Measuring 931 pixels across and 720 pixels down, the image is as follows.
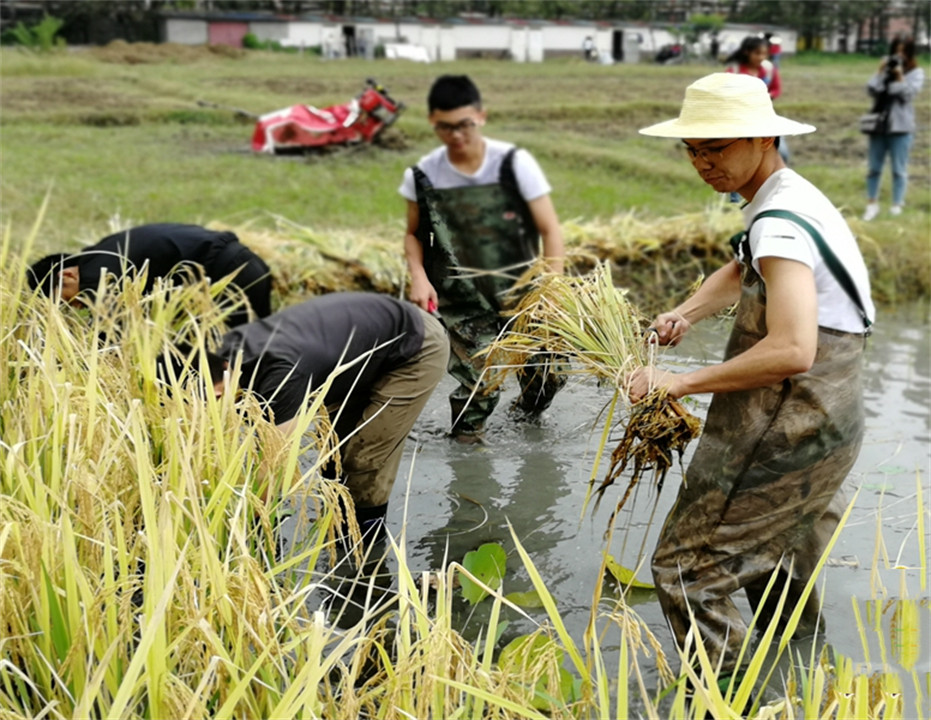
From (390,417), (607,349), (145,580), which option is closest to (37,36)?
(390,417)

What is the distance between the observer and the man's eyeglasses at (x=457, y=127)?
4.34 metres

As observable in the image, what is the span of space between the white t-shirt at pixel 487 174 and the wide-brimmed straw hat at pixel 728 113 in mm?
1767

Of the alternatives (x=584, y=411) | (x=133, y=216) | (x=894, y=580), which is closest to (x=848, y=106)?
(x=133, y=216)

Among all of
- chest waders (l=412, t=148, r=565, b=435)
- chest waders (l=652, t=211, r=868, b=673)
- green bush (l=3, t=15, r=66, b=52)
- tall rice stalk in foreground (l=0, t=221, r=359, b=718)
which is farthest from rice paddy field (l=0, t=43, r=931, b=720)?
green bush (l=3, t=15, r=66, b=52)

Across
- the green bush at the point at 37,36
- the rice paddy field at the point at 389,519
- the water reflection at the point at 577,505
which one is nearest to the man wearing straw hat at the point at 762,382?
the rice paddy field at the point at 389,519

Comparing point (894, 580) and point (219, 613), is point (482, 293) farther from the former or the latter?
point (219, 613)

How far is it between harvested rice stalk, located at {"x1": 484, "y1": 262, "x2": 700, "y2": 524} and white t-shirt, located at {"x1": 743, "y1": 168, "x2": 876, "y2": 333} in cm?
43

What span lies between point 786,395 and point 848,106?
17.1 metres

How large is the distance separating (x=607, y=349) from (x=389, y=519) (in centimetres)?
139

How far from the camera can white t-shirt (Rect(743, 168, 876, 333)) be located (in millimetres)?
2518

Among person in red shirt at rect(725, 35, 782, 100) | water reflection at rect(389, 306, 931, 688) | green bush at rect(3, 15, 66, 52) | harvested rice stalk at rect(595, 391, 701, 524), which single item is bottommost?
water reflection at rect(389, 306, 931, 688)

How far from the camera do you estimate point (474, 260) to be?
4750 millimetres

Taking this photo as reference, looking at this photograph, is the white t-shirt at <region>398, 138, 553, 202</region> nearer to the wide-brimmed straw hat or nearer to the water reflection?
the water reflection

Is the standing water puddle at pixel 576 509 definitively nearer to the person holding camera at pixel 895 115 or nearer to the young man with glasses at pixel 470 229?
the young man with glasses at pixel 470 229
